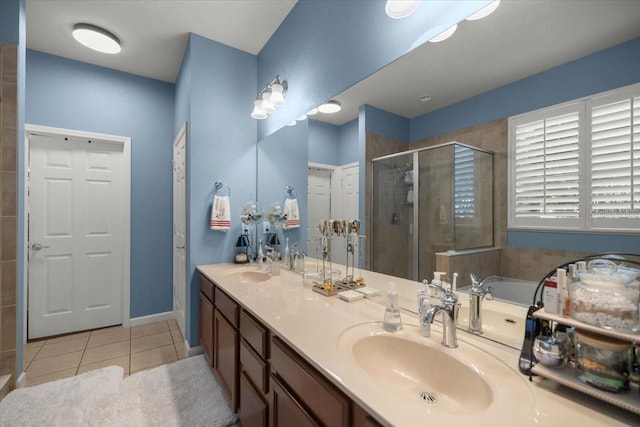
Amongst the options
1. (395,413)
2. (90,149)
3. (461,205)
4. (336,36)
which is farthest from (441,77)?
(90,149)

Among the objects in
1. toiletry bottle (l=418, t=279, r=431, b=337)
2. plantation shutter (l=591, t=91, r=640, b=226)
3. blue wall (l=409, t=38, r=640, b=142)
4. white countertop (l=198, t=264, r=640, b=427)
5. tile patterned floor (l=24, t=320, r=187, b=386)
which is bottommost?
tile patterned floor (l=24, t=320, r=187, b=386)

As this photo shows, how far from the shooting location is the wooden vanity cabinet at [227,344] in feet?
5.08

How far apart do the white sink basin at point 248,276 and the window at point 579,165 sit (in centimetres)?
175

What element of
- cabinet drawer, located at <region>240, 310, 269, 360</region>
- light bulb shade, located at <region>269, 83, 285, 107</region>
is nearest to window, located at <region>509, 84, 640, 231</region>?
cabinet drawer, located at <region>240, 310, 269, 360</region>

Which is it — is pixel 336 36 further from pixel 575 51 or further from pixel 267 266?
pixel 267 266

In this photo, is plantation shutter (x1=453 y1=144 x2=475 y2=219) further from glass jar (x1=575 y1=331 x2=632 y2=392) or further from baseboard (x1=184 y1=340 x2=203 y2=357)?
baseboard (x1=184 y1=340 x2=203 y2=357)

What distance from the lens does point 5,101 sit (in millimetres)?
1840

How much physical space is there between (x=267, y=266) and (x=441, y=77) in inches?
68.9

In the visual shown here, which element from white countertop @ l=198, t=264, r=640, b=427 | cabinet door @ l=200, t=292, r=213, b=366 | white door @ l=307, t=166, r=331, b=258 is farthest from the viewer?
cabinet door @ l=200, t=292, r=213, b=366

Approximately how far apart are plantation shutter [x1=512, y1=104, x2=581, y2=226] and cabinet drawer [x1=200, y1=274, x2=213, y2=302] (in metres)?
1.91

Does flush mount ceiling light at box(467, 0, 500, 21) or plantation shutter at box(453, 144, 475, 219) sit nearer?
flush mount ceiling light at box(467, 0, 500, 21)

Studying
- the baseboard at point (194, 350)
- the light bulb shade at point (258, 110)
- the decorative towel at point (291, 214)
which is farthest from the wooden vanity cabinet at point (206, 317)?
the light bulb shade at point (258, 110)

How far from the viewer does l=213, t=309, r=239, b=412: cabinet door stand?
5.08 feet

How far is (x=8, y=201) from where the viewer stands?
1.87m
